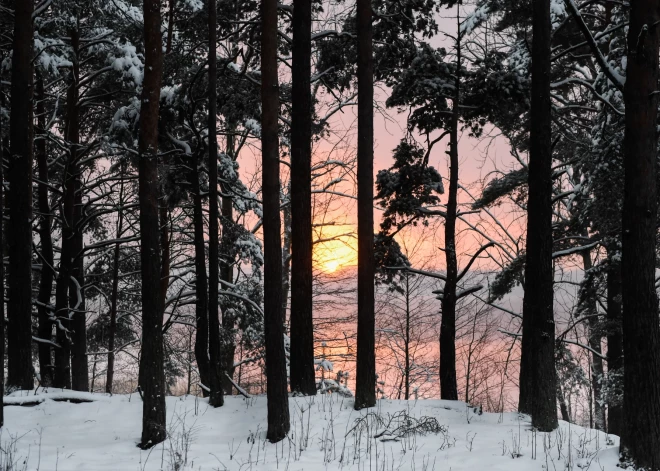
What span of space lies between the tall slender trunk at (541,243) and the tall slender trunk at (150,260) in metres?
6.13

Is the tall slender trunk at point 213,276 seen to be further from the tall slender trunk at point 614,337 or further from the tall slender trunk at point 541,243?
the tall slender trunk at point 614,337

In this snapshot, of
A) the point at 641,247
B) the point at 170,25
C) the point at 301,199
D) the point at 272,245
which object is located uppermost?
the point at 170,25

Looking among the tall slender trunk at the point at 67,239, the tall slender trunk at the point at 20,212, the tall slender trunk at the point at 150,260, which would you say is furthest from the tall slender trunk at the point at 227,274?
the tall slender trunk at the point at 150,260

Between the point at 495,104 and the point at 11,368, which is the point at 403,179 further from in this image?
the point at 11,368

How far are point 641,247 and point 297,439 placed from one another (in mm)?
5623

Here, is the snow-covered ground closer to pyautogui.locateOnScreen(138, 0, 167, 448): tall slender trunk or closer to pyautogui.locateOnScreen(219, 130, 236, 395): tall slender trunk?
pyautogui.locateOnScreen(138, 0, 167, 448): tall slender trunk

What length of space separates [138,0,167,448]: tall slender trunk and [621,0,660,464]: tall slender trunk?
6.40m

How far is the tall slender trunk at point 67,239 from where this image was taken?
13930 mm

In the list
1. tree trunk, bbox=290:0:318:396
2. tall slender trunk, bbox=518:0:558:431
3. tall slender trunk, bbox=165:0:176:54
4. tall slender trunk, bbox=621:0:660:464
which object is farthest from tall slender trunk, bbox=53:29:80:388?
tall slender trunk, bbox=621:0:660:464

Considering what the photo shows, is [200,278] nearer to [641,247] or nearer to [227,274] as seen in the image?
[227,274]

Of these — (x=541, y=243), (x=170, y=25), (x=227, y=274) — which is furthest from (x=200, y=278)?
(x=170, y=25)

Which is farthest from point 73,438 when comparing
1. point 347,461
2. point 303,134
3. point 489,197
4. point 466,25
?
point 489,197

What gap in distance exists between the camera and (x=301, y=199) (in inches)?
440

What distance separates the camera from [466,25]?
44.8 ft
